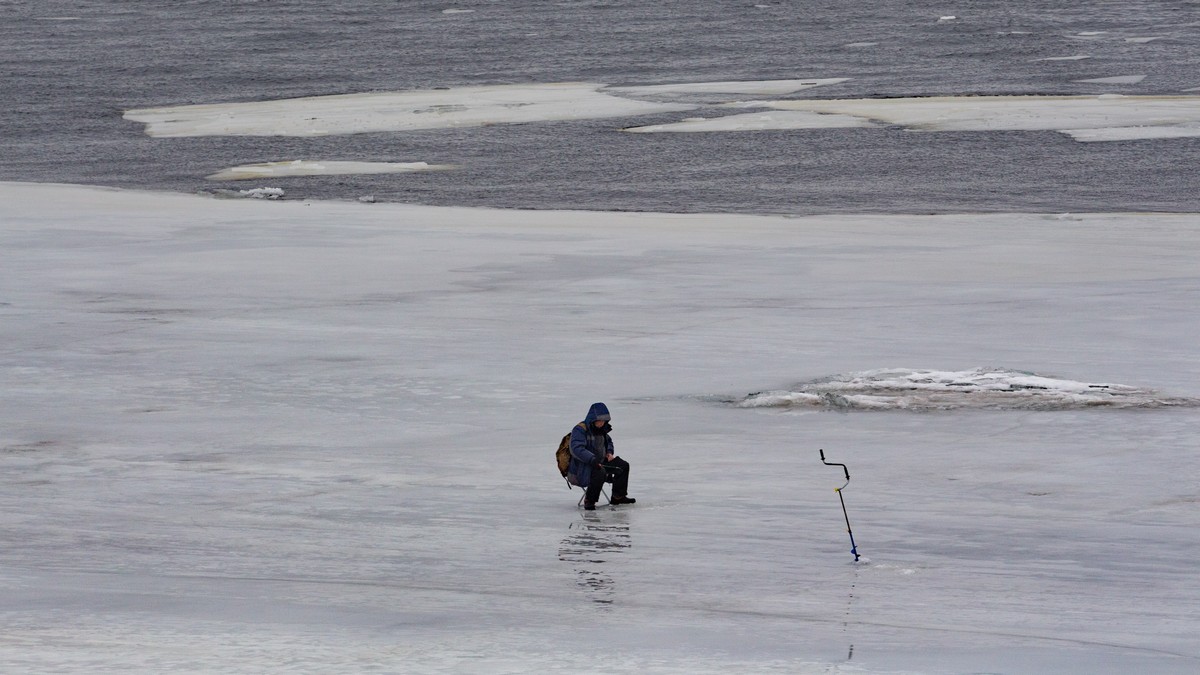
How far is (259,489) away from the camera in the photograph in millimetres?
9648

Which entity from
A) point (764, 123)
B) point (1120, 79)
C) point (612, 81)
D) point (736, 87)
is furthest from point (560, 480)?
point (612, 81)

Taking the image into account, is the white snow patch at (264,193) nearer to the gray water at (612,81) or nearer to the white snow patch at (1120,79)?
the gray water at (612,81)

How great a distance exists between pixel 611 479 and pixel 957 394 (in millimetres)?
3115

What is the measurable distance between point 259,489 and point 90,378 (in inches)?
133

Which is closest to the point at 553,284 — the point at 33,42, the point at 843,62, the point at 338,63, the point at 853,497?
the point at 853,497

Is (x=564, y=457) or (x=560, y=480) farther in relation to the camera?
(x=560, y=480)

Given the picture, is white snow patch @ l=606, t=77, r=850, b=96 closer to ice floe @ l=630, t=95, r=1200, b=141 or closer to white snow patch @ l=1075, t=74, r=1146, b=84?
ice floe @ l=630, t=95, r=1200, b=141

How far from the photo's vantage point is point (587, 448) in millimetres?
9367

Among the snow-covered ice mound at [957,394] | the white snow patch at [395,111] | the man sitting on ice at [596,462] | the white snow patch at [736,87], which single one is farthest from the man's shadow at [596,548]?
the white snow patch at [736,87]

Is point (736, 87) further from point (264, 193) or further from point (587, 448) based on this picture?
point (587, 448)

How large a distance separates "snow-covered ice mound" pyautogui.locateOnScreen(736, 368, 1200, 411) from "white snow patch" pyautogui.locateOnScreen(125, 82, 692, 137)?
1921cm

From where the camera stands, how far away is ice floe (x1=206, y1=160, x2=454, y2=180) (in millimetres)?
25375

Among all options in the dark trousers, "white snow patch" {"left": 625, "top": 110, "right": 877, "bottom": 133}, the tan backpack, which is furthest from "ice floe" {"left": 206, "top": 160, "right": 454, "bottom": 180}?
the dark trousers

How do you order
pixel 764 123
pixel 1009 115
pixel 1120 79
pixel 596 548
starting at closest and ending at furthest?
pixel 596 548 → pixel 1009 115 → pixel 764 123 → pixel 1120 79
